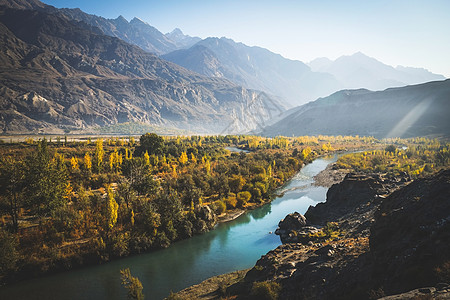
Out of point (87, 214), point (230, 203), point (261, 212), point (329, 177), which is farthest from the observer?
point (329, 177)

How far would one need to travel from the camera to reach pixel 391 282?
501 inches

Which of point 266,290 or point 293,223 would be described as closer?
point 266,290

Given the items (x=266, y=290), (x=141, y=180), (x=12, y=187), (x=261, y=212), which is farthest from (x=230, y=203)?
(x=12, y=187)

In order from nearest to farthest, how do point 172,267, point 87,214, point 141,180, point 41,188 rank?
point 172,267 → point 41,188 → point 87,214 → point 141,180

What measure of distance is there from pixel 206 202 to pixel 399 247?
33.5 metres

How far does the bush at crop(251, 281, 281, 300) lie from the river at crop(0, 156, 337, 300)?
26.8ft

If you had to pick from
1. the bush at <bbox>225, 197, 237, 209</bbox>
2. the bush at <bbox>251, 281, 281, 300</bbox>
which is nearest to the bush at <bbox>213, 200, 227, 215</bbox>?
the bush at <bbox>225, 197, 237, 209</bbox>

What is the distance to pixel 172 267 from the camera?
88.9ft

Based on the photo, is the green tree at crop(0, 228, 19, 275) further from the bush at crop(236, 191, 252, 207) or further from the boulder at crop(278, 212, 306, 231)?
the bush at crop(236, 191, 252, 207)

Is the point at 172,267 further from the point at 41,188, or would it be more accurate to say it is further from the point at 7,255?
the point at 41,188

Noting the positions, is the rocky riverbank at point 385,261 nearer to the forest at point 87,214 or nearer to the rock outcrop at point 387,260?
the rock outcrop at point 387,260

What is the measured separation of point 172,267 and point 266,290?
13.0m

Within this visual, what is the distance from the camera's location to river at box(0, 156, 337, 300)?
22.8 m

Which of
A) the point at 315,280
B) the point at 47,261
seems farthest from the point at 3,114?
the point at 315,280
